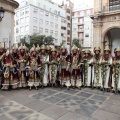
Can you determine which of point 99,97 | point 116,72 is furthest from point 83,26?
point 99,97

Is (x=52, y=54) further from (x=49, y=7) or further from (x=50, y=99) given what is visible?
(x=49, y=7)

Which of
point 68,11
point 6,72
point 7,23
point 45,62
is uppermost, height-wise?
point 68,11

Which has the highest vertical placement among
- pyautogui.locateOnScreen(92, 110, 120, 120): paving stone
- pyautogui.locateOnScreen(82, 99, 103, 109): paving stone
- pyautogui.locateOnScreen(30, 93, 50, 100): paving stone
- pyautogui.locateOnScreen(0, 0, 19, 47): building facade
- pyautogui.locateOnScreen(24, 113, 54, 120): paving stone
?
pyautogui.locateOnScreen(0, 0, 19, 47): building facade

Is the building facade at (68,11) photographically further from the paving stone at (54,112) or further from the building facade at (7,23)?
the paving stone at (54,112)

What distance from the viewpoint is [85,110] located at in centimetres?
386

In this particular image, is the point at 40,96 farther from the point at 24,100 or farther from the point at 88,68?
the point at 88,68

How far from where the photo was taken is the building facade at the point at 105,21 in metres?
16.6

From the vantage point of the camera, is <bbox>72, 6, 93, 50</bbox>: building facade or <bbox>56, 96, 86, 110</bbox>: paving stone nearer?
<bbox>56, 96, 86, 110</bbox>: paving stone

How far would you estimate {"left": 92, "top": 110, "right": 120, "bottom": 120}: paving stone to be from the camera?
3.44 metres

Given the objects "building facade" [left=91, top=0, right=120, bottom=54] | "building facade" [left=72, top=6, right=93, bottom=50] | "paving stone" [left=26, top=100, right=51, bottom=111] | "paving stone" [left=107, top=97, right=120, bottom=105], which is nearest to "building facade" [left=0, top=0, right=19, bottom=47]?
"paving stone" [left=26, top=100, right=51, bottom=111]

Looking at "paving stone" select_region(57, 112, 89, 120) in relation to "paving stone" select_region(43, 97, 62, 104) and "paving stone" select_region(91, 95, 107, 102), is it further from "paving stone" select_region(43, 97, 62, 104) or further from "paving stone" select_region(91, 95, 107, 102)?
"paving stone" select_region(91, 95, 107, 102)

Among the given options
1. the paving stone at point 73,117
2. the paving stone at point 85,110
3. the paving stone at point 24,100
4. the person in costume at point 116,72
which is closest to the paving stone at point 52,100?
the paving stone at point 24,100

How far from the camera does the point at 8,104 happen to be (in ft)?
13.8

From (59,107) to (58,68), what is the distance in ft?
8.53
